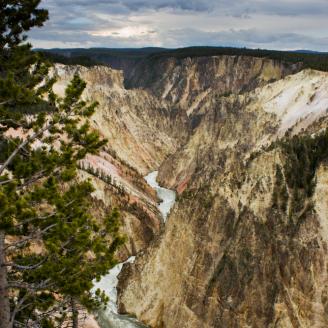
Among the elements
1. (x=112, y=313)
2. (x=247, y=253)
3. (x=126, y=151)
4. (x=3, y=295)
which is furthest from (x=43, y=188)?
(x=126, y=151)

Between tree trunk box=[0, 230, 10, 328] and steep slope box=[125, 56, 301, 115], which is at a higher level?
steep slope box=[125, 56, 301, 115]

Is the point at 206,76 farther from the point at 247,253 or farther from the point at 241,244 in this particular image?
the point at 247,253

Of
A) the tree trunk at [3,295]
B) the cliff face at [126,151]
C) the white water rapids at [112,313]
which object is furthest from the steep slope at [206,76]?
the tree trunk at [3,295]

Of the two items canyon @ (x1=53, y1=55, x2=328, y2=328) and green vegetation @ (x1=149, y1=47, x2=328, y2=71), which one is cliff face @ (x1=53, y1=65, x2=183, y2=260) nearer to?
canyon @ (x1=53, y1=55, x2=328, y2=328)

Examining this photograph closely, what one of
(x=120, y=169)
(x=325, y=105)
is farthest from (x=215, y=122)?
(x=325, y=105)

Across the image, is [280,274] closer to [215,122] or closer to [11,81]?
[11,81]

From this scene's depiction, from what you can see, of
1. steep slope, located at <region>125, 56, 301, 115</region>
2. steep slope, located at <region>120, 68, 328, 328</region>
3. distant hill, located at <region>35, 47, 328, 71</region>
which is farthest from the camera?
steep slope, located at <region>125, 56, 301, 115</region>

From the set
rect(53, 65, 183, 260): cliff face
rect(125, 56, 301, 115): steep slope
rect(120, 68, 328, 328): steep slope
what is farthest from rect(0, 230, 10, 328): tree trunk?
rect(125, 56, 301, 115): steep slope

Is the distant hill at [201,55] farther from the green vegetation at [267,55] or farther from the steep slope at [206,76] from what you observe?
the steep slope at [206,76]

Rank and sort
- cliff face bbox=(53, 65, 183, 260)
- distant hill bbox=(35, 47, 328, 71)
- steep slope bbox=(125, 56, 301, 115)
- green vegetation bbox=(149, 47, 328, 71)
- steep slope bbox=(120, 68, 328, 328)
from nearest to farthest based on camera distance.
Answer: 1. steep slope bbox=(120, 68, 328, 328)
2. cliff face bbox=(53, 65, 183, 260)
3. distant hill bbox=(35, 47, 328, 71)
4. green vegetation bbox=(149, 47, 328, 71)
5. steep slope bbox=(125, 56, 301, 115)

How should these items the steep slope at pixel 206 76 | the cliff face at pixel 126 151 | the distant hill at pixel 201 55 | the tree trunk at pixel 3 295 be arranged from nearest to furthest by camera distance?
the tree trunk at pixel 3 295, the cliff face at pixel 126 151, the distant hill at pixel 201 55, the steep slope at pixel 206 76
